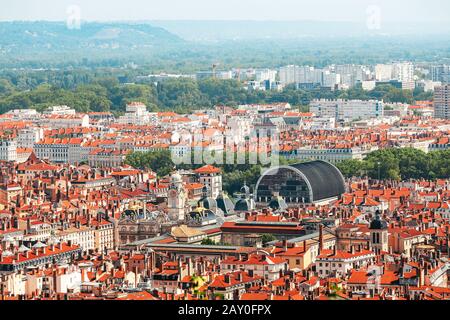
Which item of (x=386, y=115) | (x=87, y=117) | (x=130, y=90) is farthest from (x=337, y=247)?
(x=130, y=90)

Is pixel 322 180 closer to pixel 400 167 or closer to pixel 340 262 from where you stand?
pixel 400 167

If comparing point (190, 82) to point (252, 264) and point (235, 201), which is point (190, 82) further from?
point (252, 264)

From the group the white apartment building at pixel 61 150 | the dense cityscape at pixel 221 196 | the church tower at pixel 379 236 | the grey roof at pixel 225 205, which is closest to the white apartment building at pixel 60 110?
the dense cityscape at pixel 221 196

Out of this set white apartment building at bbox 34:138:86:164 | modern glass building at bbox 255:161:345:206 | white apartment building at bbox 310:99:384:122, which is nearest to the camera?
modern glass building at bbox 255:161:345:206

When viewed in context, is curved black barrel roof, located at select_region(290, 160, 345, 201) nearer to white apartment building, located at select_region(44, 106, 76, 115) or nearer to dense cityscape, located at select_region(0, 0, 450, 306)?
dense cityscape, located at select_region(0, 0, 450, 306)

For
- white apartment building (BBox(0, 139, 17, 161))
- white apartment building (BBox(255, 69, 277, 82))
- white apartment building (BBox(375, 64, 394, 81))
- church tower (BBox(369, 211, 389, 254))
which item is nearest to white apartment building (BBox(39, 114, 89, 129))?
white apartment building (BBox(0, 139, 17, 161))
